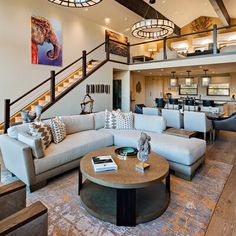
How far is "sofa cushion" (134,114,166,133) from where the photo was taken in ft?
13.5

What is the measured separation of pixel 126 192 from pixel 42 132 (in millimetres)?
1782

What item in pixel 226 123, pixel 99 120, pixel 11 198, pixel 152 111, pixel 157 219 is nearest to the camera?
pixel 11 198

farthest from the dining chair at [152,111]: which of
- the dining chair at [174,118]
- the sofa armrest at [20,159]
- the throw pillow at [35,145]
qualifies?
the sofa armrest at [20,159]

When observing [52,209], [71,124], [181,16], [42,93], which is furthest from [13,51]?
[181,16]

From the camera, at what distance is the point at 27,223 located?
118cm

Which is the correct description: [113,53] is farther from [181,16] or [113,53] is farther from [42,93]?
[181,16]

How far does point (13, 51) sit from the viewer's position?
5840 mm

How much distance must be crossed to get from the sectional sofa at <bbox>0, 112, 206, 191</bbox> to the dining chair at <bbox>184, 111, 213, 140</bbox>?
142 centimetres

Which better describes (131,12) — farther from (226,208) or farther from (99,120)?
(226,208)

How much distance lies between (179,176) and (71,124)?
91.7 inches

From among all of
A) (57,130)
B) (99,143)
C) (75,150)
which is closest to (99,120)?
(99,143)

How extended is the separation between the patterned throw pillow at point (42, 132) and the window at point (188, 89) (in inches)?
388

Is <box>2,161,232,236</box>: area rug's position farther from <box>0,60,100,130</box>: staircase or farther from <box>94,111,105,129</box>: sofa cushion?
<box>0,60,100,130</box>: staircase

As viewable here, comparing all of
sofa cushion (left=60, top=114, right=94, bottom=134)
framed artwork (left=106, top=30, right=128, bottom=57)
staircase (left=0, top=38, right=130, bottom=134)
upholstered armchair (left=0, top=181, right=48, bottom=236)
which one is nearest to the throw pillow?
upholstered armchair (left=0, top=181, right=48, bottom=236)
